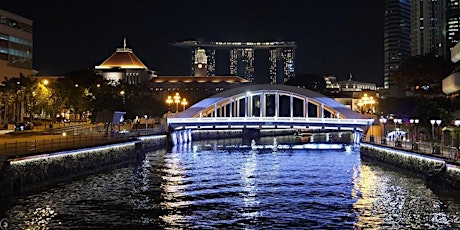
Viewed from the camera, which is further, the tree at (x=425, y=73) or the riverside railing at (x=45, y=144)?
the tree at (x=425, y=73)

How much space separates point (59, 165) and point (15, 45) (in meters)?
59.0

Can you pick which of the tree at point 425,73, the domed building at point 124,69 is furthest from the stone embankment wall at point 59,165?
the domed building at point 124,69

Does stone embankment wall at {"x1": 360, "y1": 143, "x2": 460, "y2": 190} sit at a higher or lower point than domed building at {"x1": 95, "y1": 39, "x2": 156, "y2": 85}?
lower

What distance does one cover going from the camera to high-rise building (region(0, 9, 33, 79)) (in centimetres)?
9288

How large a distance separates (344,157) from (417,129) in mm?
11325

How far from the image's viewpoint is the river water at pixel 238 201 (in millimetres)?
30578

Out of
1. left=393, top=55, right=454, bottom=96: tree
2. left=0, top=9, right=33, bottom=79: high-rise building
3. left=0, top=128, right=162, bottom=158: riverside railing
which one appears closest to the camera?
left=0, top=128, right=162, bottom=158: riverside railing

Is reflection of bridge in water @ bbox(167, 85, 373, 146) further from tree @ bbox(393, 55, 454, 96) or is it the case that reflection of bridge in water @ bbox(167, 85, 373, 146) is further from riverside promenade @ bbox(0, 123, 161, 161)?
tree @ bbox(393, 55, 454, 96)

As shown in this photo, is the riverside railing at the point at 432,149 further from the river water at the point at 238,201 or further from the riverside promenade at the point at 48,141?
the riverside promenade at the point at 48,141

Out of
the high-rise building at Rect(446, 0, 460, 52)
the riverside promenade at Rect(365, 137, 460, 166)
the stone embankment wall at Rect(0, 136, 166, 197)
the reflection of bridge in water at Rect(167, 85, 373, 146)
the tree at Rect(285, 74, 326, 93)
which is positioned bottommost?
the stone embankment wall at Rect(0, 136, 166, 197)

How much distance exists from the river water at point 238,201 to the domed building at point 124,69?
122768 millimetres

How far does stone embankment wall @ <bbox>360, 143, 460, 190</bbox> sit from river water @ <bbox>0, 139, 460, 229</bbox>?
3.29 ft

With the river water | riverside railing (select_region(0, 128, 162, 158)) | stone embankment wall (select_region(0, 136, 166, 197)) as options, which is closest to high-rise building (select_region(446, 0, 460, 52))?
riverside railing (select_region(0, 128, 162, 158))

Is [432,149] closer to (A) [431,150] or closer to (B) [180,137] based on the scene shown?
(A) [431,150]
